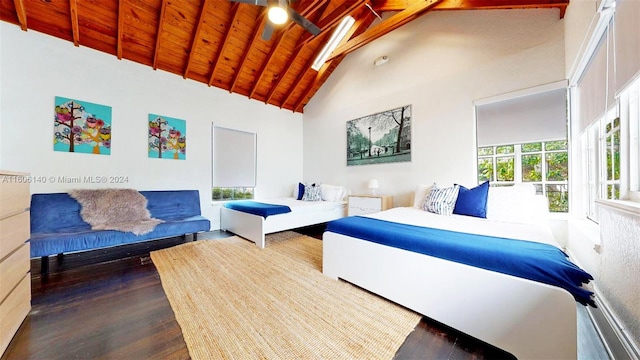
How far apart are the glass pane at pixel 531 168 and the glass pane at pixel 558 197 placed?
174 mm

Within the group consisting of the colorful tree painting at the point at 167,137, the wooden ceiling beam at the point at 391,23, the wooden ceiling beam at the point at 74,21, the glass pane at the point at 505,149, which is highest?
the wooden ceiling beam at the point at 391,23

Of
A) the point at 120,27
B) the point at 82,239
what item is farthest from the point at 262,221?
the point at 120,27

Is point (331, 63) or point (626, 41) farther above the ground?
point (331, 63)

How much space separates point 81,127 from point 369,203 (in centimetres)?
456

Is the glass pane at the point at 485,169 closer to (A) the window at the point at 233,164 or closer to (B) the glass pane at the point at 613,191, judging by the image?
(B) the glass pane at the point at 613,191

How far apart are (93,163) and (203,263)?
2.41 meters

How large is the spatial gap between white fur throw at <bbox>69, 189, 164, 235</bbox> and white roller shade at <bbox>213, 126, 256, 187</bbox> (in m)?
1.31

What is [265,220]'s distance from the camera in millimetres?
3123

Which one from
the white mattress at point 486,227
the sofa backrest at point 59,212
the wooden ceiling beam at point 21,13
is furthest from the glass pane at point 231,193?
the white mattress at point 486,227

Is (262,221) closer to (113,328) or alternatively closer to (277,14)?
(113,328)

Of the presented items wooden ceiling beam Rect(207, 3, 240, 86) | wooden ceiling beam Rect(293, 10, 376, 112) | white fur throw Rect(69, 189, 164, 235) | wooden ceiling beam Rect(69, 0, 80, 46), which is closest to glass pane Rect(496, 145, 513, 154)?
wooden ceiling beam Rect(293, 10, 376, 112)

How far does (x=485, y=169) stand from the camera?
299 centimetres

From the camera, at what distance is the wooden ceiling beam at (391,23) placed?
9.62 ft

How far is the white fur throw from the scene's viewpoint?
2750mm
